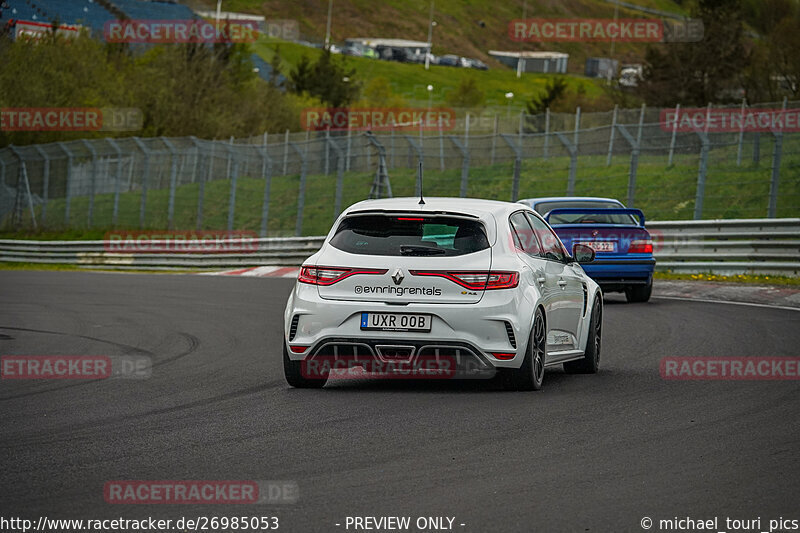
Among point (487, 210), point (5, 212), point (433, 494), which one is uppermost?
point (487, 210)

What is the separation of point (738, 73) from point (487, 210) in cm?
6369

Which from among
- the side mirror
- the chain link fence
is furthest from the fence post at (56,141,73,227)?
the side mirror

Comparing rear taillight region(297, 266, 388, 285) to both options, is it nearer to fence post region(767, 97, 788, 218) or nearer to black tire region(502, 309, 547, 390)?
black tire region(502, 309, 547, 390)

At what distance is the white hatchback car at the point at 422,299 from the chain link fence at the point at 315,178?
1673cm

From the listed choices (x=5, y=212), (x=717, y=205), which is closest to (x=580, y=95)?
(x=5, y=212)

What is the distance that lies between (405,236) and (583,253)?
73.6 inches

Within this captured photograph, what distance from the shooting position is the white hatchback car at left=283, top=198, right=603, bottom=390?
358 inches

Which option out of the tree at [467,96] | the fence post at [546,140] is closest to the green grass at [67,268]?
the fence post at [546,140]

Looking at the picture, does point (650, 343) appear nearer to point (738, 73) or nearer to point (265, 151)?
point (265, 151)

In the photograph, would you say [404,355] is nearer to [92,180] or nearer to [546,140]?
[546,140]

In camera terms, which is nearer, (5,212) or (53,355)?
(53,355)

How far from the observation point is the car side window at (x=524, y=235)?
9781 mm

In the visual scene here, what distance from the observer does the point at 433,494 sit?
5.85m

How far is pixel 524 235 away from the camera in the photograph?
10031 mm
